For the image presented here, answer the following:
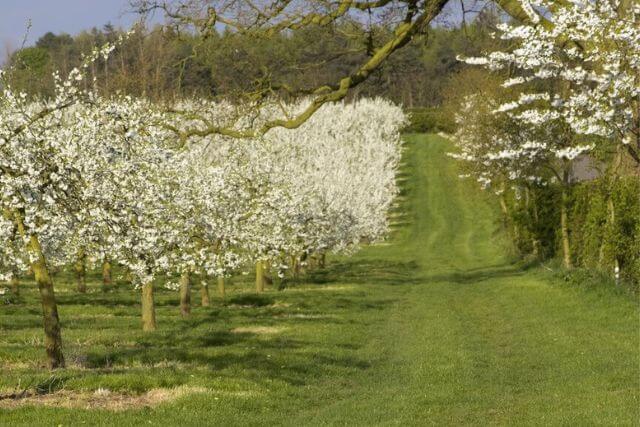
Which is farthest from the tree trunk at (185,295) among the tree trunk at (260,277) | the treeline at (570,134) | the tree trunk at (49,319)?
the tree trunk at (49,319)

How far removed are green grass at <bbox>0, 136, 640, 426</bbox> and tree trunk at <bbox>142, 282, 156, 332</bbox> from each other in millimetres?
567

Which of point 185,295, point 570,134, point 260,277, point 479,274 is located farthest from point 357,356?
point 479,274

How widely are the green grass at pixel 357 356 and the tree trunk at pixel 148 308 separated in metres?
0.57

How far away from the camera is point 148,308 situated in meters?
26.6

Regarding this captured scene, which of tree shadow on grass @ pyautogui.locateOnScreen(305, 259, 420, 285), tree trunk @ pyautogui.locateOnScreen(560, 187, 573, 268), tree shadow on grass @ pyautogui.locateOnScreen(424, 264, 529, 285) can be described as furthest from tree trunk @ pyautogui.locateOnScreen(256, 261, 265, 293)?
tree trunk @ pyautogui.locateOnScreen(560, 187, 573, 268)

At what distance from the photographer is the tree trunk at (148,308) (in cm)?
2647

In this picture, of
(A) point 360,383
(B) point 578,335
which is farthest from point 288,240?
(A) point 360,383

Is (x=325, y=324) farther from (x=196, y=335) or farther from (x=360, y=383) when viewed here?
(x=360, y=383)

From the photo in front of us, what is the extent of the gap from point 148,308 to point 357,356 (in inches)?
300

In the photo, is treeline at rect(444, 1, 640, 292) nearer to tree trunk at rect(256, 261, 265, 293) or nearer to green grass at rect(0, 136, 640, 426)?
green grass at rect(0, 136, 640, 426)

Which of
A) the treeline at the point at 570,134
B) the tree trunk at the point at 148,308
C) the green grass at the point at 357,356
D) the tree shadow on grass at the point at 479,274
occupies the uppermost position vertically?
the treeline at the point at 570,134

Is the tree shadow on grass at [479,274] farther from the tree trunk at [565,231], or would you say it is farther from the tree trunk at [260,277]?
the tree trunk at [260,277]

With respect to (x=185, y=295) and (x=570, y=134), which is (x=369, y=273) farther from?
(x=570, y=134)

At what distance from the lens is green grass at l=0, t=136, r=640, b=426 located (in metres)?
14.3
